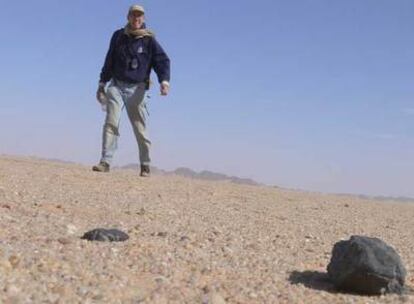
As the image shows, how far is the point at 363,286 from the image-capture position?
4191 mm

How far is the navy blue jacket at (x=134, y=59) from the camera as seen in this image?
9.42 meters

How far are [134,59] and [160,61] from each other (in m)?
0.35

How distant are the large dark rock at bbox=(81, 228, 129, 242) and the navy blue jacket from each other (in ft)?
16.2

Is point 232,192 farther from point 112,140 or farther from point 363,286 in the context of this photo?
point 363,286

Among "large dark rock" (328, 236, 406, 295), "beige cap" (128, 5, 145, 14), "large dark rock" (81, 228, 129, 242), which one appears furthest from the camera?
"beige cap" (128, 5, 145, 14)

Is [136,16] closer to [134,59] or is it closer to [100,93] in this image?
[134,59]

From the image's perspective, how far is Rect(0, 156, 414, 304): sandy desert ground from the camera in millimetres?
3648

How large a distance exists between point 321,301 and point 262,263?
0.72 metres

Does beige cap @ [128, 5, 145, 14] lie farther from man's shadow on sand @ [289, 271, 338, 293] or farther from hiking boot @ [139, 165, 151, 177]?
man's shadow on sand @ [289, 271, 338, 293]

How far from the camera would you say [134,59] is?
942 cm

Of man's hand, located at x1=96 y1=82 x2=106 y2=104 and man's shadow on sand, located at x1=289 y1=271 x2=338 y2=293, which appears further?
man's hand, located at x1=96 y1=82 x2=106 y2=104

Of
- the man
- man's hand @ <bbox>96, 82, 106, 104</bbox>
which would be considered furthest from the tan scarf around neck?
man's hand @ <bbox>96, 82, 106, 104</bbox>

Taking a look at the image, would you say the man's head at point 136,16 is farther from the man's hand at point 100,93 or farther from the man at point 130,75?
the man's hand at point 100,93

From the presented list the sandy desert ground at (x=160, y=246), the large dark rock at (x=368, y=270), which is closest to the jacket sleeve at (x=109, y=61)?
the sandy desert ground at (x=160, y=246)
